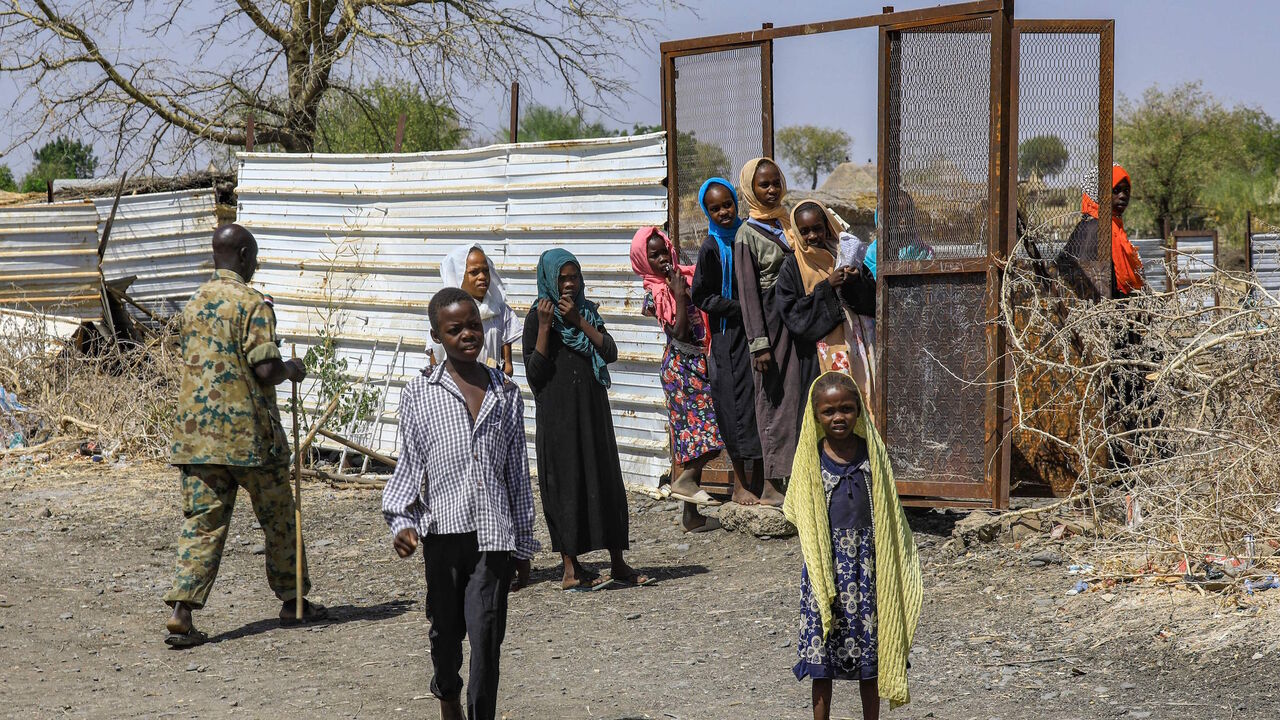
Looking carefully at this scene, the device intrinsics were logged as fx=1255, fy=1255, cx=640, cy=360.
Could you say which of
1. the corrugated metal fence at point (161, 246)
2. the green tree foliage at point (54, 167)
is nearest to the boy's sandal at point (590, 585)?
the corrugated metal fence at point (161, 246)

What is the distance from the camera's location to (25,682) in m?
4.94

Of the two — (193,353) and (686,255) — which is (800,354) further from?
(193,353)

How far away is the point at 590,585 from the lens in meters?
6.27

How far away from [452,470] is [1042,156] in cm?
399

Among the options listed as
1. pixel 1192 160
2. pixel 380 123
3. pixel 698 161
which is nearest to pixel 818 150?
pixel 1192 160

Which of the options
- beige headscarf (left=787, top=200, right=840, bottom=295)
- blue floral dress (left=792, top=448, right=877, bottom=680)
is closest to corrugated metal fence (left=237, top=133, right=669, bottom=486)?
beige headscarf (left=787, top=200, right=840, bottom=295)

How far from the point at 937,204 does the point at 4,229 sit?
9372 mm

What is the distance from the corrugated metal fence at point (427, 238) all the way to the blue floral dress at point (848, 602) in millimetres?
4479

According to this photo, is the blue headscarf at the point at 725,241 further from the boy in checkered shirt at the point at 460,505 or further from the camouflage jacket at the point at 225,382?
the boy in checkered shirt at the point at 460,505

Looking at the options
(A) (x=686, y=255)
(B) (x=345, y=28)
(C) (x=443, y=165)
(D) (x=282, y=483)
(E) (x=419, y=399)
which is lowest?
(D) (x=282, y=483)

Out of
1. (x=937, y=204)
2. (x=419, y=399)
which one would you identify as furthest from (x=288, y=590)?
(x=937, y=204)

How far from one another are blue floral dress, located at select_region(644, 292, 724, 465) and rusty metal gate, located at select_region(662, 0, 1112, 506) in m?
1.10

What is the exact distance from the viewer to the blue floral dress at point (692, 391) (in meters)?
7.19

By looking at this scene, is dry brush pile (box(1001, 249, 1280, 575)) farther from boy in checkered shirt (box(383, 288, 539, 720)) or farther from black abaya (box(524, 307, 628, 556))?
boy in checkered shirt (box(383, 288, 539, 720))
